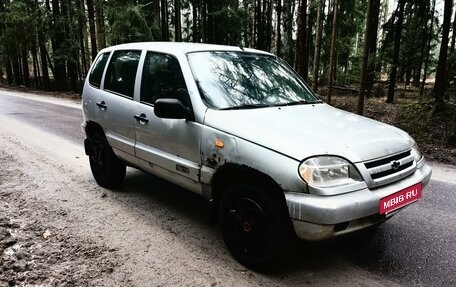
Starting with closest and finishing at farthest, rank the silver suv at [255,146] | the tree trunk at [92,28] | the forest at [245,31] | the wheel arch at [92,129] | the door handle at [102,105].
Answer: the silver suv at [255,146], the door handle at [102,105], the wheel arch at [92,129], the forest at [245,31], the tree trunk at [92,28]

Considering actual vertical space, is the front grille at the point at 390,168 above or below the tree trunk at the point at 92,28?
below

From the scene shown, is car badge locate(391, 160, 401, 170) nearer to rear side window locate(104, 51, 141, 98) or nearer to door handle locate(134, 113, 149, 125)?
door handle locate(134, 113, 149, 125)

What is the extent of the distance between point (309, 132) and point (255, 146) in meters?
0.49

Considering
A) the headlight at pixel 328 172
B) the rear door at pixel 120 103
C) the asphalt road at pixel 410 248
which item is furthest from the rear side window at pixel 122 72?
the headlight at pixel 328 172

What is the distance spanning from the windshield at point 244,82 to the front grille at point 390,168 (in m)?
1.27

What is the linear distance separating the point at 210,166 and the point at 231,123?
476mm

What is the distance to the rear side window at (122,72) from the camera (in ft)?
15.5

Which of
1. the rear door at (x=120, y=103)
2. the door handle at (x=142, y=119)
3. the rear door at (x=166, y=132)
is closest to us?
the rear door at (x=166, y=132)

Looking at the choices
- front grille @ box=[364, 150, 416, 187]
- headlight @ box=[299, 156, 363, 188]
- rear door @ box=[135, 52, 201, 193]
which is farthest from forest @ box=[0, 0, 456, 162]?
headlight @ box=[299, 156, 363, 188]

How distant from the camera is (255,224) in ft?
10.8

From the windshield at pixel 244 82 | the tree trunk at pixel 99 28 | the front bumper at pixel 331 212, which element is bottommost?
the front bumper at pixel 331 212

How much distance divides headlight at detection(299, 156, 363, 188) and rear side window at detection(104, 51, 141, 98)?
264cm

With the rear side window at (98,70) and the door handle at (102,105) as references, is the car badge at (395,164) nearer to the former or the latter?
the door handle at (102,105)

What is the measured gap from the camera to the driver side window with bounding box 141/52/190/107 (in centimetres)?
403
